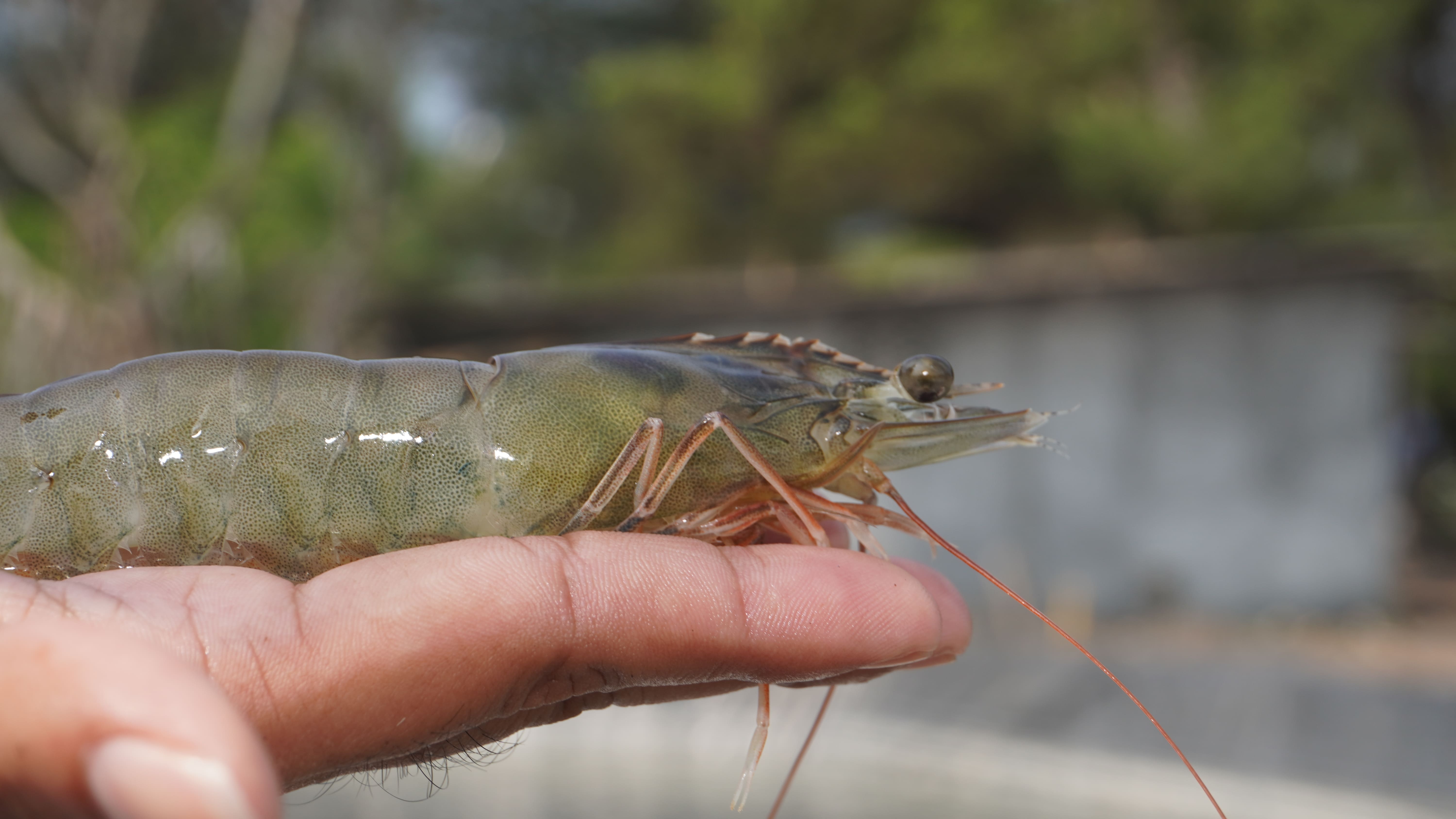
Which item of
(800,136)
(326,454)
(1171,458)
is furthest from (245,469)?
(800,136)

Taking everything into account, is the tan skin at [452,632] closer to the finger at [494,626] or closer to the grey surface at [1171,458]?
the finger at [494,626]

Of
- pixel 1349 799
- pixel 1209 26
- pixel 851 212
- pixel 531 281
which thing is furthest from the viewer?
pixel 531 281

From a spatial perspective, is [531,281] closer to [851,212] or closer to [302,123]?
[302,123]

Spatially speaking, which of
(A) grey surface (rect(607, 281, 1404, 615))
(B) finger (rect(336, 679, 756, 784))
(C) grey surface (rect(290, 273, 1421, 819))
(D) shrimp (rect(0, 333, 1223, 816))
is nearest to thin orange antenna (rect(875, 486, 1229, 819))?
(D) shrimp (rect(0, 333, 1223, 816))

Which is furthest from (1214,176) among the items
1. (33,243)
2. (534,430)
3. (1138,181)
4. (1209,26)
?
(33,243)

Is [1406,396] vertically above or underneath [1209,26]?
underneath
